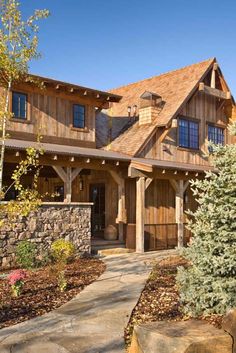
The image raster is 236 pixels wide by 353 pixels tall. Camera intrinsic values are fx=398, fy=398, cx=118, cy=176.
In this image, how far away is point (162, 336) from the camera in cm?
450

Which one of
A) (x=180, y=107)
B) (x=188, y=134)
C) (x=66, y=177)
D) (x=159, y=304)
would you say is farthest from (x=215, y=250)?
(x=188, y=134)

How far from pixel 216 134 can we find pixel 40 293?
51.7ft

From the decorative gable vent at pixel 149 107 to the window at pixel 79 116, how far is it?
10.3 feet

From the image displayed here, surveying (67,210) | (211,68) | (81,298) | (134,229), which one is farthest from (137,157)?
(81,298)

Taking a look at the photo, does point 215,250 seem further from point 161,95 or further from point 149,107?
point 161,95

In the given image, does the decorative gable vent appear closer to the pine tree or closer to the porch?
the porch

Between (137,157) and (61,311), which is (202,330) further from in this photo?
(137,157)

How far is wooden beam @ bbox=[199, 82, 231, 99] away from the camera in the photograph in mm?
19438

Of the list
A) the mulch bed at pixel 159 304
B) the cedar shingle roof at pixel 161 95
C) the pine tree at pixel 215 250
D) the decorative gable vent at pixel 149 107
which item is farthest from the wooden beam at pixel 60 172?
the pine tree at pixel 215 250

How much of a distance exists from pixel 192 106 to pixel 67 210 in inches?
379

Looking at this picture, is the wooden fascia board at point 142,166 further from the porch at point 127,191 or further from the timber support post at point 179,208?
the timber support post at point 179,208

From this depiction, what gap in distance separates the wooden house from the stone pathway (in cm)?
588

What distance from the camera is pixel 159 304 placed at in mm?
7547

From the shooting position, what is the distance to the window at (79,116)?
1690 cm
